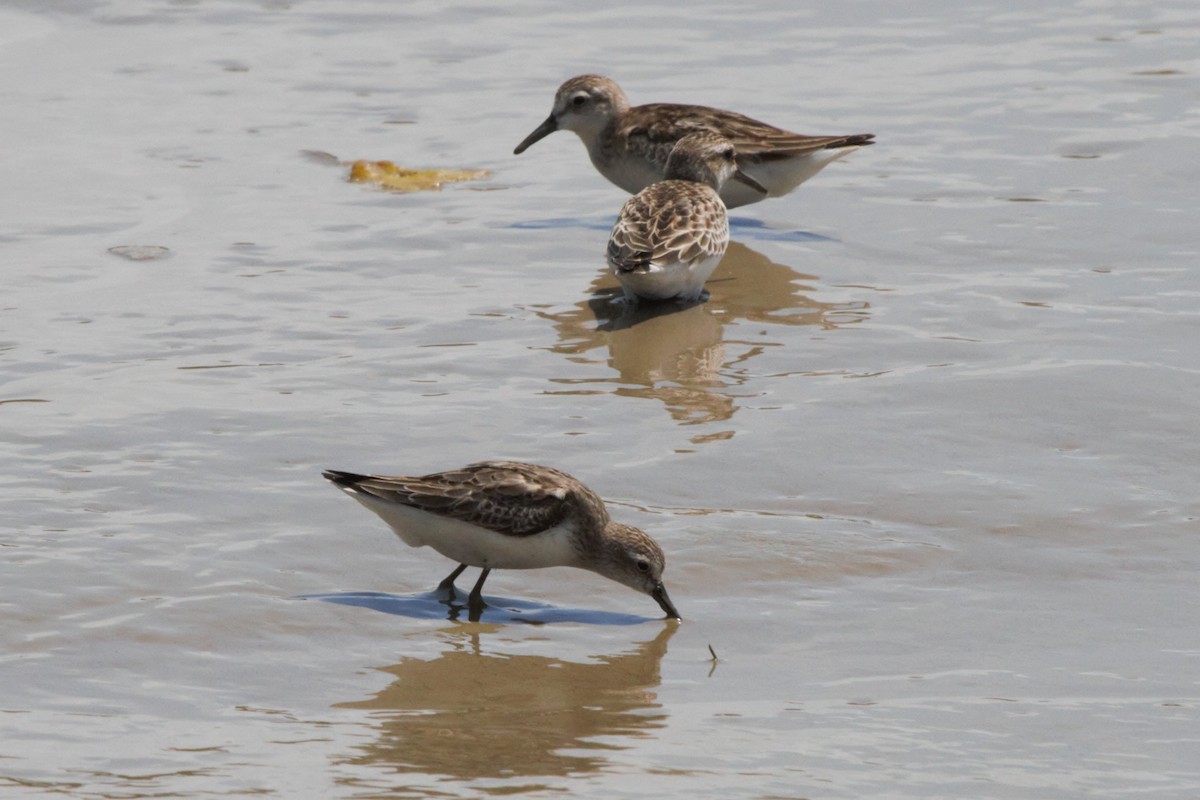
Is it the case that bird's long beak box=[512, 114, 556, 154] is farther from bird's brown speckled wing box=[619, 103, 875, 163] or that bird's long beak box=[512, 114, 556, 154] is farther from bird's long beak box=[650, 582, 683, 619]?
bird's long beak box=[650, 582, 683, 619]

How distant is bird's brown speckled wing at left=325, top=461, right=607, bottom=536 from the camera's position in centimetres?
761

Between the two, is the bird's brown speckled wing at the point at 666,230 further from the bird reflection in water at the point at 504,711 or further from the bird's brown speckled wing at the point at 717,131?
the bird reflection in water at the point at 504,711

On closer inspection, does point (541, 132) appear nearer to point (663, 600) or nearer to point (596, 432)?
point (596, 432)

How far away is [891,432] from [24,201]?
7.26 m

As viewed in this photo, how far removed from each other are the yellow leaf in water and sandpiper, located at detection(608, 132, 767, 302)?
216 centimetres

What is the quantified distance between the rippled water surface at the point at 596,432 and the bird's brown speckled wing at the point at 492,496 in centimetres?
41

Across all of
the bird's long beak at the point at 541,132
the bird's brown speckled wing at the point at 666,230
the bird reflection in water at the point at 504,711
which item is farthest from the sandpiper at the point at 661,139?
the bird reflection in water at the point at 504,711

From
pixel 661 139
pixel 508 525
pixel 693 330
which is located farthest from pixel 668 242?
pixel 508 525

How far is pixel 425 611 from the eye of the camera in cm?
761

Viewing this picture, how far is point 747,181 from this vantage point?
1387cm

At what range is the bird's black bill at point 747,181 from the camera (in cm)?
1386

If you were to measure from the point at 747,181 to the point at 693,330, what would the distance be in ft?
8.54

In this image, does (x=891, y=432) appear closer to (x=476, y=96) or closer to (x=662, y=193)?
(x=662, y=193)

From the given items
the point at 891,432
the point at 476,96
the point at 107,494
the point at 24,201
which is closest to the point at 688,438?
the point at 891,432
